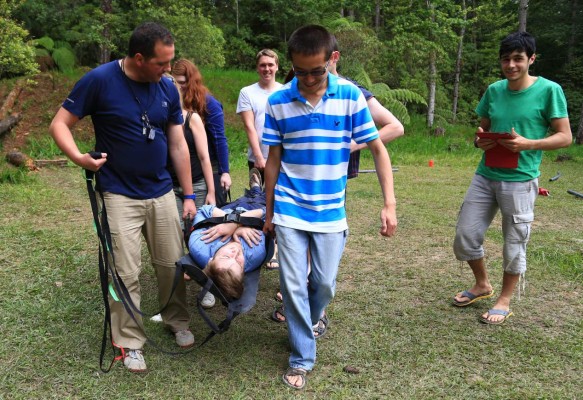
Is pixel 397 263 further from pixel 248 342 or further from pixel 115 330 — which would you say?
pixel 115 330

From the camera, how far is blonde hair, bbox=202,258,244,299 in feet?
8.91

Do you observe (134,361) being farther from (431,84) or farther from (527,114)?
(431,84)

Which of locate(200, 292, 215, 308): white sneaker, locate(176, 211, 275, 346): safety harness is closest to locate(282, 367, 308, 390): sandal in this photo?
locate(176, 211, 275, 346): safety harness

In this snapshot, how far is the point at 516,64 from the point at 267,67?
5.99ft

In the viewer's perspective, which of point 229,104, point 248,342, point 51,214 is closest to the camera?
point 248,342

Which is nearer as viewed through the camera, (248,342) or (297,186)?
(297,186)

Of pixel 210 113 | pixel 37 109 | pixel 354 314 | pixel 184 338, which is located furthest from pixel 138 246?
pixel 37 109

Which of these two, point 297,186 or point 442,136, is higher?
point 297,186

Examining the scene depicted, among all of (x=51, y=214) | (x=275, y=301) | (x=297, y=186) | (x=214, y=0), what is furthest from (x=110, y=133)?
(x=214, y=0)

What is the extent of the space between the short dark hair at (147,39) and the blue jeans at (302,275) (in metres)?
1.13

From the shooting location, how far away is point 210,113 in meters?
3.87

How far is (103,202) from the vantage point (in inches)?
111

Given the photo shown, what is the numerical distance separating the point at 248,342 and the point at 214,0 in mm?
19771

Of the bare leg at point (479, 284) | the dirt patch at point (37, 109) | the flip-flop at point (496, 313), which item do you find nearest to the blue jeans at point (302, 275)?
the flip-flop at point (496, 313)
